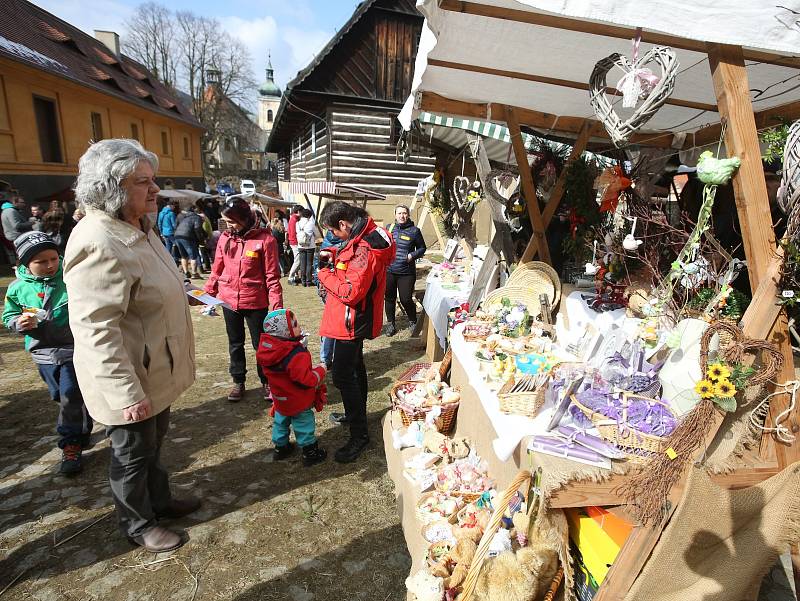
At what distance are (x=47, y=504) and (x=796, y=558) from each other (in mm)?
4067

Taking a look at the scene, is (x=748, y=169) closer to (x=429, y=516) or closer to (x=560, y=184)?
(x=560, y=184)

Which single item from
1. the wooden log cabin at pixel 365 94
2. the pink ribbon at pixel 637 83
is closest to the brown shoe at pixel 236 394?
the pink ribbon at pixel 637 83

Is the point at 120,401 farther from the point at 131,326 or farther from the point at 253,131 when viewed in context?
the point at 253,131

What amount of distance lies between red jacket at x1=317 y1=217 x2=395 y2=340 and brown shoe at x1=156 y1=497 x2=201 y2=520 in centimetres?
141

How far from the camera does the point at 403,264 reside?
6.00 meters

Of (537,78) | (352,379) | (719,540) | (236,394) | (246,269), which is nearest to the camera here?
(719,540)

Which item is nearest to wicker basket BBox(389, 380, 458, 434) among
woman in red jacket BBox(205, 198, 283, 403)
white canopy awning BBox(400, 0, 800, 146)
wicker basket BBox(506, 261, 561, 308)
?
wicker basket BBox(506, 261, 561, 308)

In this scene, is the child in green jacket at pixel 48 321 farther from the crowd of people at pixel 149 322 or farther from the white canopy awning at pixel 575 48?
the white canopy awning at pixel 575 48

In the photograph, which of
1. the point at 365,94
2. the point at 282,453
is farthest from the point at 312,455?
the point at 365,94

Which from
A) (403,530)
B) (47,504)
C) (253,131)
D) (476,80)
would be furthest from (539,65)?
(253,131)

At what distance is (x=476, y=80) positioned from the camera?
316 centimetres

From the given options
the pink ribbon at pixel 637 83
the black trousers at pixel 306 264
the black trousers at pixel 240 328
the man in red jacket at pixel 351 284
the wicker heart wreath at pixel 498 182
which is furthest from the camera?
the black trousers at pixel 306 264

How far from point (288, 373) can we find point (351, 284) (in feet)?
2.54

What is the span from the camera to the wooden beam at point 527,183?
3678mm
